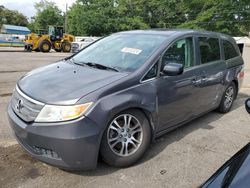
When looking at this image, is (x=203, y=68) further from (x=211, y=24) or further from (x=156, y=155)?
(x=211, y=24)

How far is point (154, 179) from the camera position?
131 inches

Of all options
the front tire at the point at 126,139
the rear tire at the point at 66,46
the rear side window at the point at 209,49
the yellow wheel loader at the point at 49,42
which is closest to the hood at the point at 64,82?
the front tire at the point at 126,139

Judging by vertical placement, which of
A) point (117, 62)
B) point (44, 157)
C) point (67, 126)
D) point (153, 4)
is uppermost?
point (153, 4)

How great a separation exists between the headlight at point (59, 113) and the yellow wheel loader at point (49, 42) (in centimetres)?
2489

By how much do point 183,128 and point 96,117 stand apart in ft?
7.36

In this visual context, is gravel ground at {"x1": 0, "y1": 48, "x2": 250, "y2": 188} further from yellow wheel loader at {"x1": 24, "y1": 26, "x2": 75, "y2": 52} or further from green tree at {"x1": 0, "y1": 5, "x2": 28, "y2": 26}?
green tree at {"x1": 0, "y1": 5, "x2": 28, "y2": 26}

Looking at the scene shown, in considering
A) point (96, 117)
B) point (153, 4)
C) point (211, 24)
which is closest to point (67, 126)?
point (96, 117)

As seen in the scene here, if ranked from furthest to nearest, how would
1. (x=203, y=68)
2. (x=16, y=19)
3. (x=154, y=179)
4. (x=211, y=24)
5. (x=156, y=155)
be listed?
(x=16, y=19)
(x=211, y=24)
(x=203, y=68)
(x=156, y=155)
(x=154, y=179)

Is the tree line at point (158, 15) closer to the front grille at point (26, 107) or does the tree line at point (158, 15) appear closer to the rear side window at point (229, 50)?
the rear side window at point (229, 50)

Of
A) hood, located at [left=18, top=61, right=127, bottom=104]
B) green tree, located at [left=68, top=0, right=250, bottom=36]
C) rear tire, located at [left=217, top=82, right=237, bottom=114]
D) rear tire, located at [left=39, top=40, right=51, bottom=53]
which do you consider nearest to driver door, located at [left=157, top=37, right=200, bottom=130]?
hood, located at [left=18, top=61, right=127, bottom=104]

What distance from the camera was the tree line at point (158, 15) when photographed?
1528 inches

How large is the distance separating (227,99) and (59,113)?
388 centimetres

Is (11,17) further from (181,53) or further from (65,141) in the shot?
(65,141)

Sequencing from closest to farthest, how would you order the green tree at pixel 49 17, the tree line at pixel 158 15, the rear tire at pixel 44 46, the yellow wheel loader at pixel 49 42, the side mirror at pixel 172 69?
1. the side mirror at pixel 172 69
2. the rear tire at pixel 44 46
3. the yellow wheel loader at pixel 49 42
4. the tree line at pixel 158 15
5. the green tree at pixel 49 17
